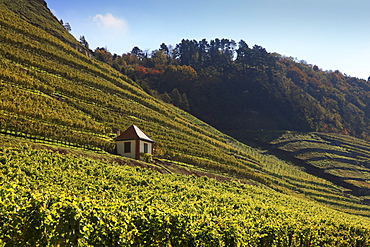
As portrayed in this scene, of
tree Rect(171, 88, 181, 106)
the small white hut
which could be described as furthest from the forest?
the small white hut

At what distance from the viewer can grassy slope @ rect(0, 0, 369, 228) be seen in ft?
139

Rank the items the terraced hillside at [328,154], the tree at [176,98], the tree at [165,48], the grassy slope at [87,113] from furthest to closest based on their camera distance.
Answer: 1. the tree at [165,48]
2. the tree at [176,98]
3. the terraced hillside at [328,154]
4. the grassy slope at [87,113]

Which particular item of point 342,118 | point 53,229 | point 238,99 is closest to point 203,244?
point 53,229

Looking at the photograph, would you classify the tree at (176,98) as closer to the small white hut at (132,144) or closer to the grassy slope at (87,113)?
the grassy slope at (87,113)

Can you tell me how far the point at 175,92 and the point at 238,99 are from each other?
2584cm

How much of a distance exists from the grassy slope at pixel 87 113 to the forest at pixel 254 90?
38127 mm

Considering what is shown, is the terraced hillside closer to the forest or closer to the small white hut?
the forest

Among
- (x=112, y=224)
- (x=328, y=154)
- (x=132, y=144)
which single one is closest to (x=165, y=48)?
(x=328, y=154)

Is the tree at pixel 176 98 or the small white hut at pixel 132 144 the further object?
the tree at pixel 176 98

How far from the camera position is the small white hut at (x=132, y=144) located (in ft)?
142

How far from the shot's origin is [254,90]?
140 meters

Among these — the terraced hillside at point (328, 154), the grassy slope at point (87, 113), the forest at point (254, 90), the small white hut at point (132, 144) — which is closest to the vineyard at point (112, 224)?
the grassy slope at point (87, 113)

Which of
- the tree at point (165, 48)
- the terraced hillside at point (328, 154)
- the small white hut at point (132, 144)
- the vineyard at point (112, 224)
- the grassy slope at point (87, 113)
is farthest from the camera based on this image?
the tree at point (165, 48)

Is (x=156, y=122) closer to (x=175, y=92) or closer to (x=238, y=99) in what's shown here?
Answer: (x=175, y=92)
